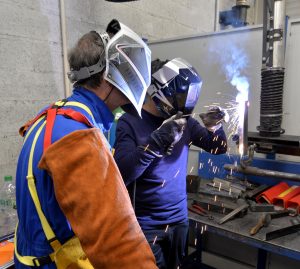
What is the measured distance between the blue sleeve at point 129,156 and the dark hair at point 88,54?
58 cm

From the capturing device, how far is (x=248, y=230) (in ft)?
5.34

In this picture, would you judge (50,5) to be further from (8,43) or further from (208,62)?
(208,62)

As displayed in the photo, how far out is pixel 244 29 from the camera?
2211 millimetres

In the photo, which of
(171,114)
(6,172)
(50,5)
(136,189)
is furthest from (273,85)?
(6,172)

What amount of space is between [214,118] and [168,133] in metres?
0.46

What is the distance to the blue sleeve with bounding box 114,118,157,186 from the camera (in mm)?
1401

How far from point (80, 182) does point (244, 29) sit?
6.68 ft

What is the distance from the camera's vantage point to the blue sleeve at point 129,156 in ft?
4.60

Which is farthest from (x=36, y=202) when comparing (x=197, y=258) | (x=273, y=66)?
(x=197, y=258)

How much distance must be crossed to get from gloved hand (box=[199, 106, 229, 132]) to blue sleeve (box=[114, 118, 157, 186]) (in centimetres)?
54

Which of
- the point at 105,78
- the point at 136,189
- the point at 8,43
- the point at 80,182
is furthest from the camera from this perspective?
the point at 8,43

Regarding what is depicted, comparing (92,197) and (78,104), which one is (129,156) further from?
(92,197)

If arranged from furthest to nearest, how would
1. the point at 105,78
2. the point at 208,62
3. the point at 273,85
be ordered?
1. the point at 208,62
2. the point at 273,85
3. the point at 105,78

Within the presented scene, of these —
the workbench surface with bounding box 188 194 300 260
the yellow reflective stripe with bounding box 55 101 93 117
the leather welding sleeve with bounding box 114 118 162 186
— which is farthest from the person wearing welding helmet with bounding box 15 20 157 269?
the workbench surface with bounding box 188 194 300 260
